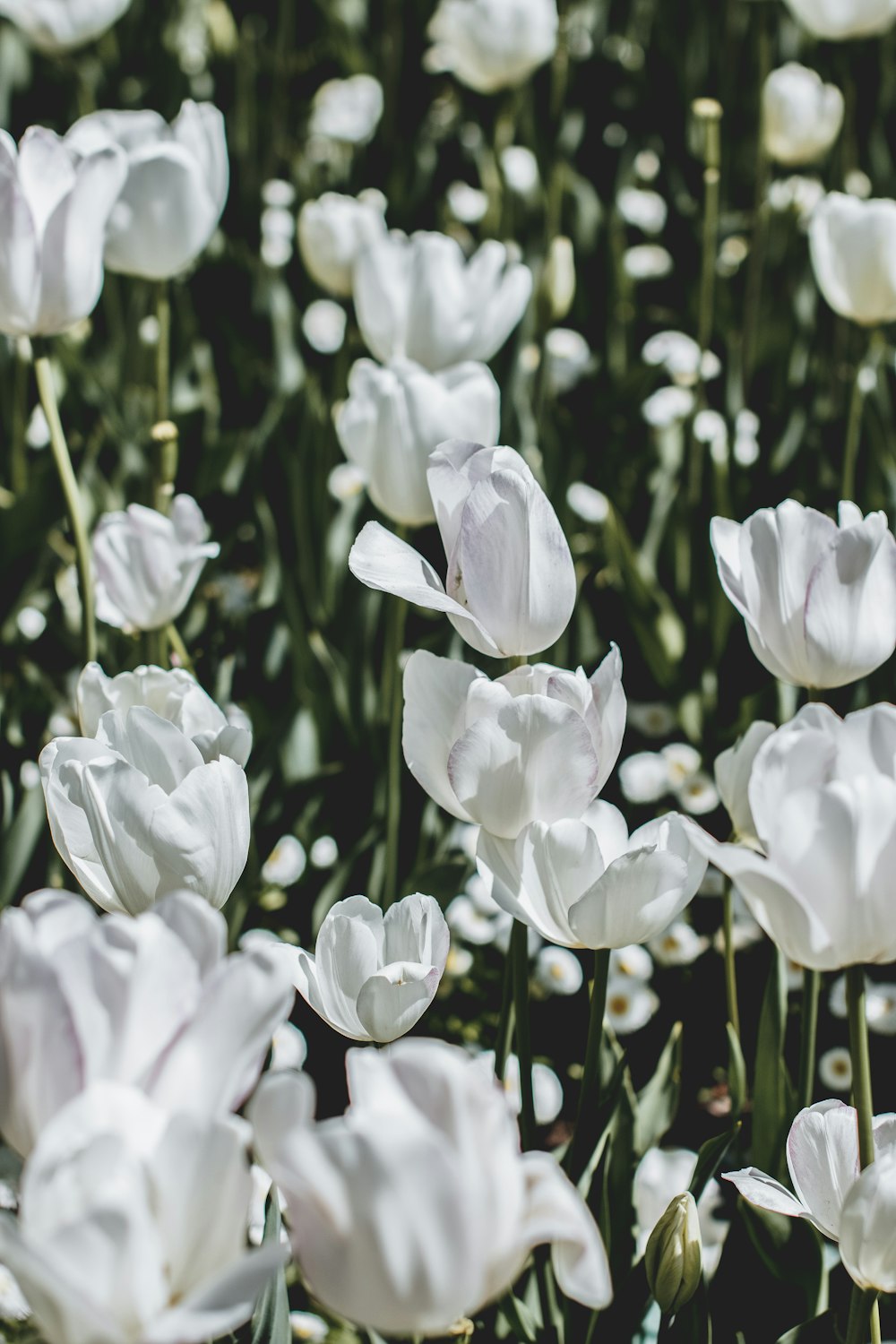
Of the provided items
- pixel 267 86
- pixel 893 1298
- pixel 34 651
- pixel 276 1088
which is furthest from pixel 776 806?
pixel 267 86

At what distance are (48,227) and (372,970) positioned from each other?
0.73 meters

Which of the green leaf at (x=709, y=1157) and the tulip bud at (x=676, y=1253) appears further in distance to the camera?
the green leaf at (x=709, y=1157)

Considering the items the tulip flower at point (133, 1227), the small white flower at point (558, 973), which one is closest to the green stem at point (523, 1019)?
the tulip flower at point (133, 1227)

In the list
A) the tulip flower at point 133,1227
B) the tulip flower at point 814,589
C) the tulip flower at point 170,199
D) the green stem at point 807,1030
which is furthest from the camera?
the tulip flower at point 170,199

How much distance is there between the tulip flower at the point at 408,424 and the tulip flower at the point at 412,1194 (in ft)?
3.02

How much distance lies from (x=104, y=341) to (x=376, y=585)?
2.22 metres

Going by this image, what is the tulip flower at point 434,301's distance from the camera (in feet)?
5.70

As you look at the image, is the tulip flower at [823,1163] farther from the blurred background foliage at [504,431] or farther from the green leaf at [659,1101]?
the green leaf at [659,1101]

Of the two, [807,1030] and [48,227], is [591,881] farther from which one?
[48,227]

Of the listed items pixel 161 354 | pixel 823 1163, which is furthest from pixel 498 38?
pixel 823 1163

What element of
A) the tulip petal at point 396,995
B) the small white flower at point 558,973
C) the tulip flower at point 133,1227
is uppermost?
the tulip flower at point 133,1227

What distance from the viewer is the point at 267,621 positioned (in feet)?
6.61

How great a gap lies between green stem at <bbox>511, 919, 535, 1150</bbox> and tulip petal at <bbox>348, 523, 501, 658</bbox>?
183 mm

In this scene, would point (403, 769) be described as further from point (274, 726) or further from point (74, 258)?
point (74, 258)
